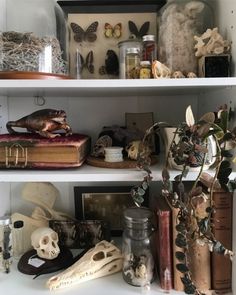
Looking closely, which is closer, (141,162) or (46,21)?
(141,162)

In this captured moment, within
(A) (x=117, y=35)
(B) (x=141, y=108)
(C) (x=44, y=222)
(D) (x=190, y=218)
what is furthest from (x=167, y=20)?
(C) (x=44, y=222)

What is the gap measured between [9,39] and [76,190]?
505 mm

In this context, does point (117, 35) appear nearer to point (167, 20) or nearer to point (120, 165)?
point (167, 20)

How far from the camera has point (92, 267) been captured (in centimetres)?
86

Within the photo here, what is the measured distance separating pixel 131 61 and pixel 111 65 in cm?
12

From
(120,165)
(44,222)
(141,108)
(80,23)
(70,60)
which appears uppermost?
(80,23)

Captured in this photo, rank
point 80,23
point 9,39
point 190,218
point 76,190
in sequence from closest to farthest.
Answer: point 190,218, point 9,39, point 80,23, point 76,190

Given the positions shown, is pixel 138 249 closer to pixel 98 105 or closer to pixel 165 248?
pixel 165 248

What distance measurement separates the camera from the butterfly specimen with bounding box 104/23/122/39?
981 mm

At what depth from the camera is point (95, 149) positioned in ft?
3.21

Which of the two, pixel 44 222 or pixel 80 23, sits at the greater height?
pixel 80 23

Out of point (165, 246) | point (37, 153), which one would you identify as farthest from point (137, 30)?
point (165, 246)

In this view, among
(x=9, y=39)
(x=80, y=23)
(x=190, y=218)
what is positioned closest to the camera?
(x=190, y=218)

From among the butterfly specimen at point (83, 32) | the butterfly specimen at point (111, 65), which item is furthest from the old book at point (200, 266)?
the butterfly specimen at point (83, 32)
